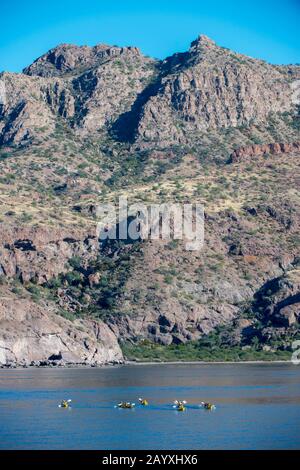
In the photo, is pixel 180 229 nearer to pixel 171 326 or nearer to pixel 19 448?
pixel 171 326

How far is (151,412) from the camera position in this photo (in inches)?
3556

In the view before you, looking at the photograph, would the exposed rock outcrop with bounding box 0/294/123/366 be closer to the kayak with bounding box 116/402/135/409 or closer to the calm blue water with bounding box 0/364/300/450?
the calm blue water with bounding box 0/364/300/450

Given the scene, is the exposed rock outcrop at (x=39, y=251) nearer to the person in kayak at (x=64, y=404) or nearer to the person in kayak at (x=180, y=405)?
the person in kayak at (x=64, y=404)

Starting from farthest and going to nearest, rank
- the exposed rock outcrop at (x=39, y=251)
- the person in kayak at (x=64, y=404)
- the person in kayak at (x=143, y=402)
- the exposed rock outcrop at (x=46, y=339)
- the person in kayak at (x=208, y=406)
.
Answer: the exposed rock outcrop at (x=39, y=251) < the exposed rock outcrop at (x=46, y=339) < the person in kayak at (x=143, y=402) < the person in kayak at (x=64, y=404) < the person in kayak at (x=208, y=406)

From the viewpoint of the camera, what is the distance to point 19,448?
2768 inches

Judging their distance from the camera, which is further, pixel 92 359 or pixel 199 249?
pixel 199 249

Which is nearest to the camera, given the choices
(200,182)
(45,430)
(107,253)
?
(45,430)

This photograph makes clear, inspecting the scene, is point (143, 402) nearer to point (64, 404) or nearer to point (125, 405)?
point (125, 405)

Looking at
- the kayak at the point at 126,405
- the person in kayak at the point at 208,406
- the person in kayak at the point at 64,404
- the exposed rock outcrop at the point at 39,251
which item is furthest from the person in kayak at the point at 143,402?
the exposed rock outcrop at the point at 39,251

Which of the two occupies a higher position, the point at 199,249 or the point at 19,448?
the point at 199,249

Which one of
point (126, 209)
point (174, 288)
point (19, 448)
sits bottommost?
point (19, 448)

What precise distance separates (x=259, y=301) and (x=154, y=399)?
68964 millimetres

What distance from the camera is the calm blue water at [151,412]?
7300 centimetres


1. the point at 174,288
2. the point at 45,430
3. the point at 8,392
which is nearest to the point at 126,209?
the point at 174,288
